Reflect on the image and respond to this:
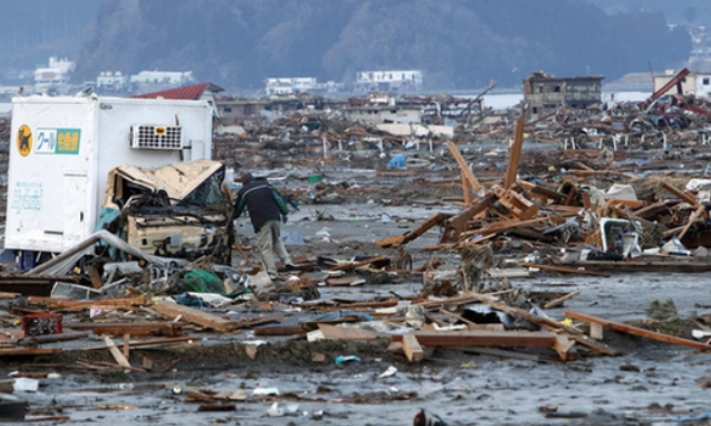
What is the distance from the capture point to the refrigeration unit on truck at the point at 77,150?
660 inches

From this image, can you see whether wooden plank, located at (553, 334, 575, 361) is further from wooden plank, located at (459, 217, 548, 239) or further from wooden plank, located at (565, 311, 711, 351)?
wooden plank, located at (459, 217, 548, 239)

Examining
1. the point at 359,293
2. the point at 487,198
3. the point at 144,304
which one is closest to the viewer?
the point at 144,304

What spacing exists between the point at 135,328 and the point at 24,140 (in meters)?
6.36

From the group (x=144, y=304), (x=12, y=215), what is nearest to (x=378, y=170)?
(x=12, y=215)

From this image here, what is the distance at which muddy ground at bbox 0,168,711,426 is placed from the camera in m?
9.06

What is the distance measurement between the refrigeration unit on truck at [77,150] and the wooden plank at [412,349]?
22.8 ft

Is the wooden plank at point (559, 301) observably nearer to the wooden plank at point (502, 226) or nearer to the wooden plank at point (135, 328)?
the wooden plank at point (135, 328)

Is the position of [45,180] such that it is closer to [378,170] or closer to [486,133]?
[378,170]

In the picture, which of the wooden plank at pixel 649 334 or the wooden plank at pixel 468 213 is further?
the wooden plank at pixel 468 213

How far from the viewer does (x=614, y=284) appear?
1596cm

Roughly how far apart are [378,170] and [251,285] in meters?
31.3

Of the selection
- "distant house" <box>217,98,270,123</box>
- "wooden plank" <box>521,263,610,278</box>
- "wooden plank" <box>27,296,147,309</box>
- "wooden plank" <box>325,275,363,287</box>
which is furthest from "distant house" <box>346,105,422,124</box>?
"wooden plank" <box>27,296,147,309</box>

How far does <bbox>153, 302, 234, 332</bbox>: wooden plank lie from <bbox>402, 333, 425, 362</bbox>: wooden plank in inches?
77.5

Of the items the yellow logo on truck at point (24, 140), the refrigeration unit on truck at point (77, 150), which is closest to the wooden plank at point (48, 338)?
the refrigeration unit on truck at point (77, 150)
